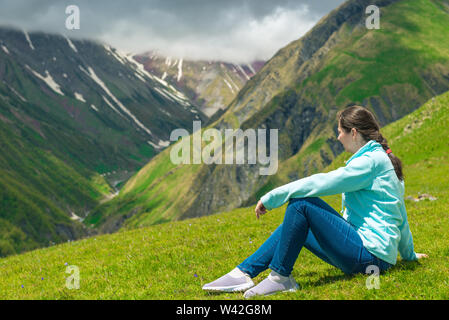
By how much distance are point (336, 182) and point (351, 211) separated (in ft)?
4.31

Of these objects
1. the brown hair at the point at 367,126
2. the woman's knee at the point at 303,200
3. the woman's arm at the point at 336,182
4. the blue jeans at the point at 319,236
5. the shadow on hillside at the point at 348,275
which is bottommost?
the shadow on hillside at the point at 348,275

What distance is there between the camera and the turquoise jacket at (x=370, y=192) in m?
8.38

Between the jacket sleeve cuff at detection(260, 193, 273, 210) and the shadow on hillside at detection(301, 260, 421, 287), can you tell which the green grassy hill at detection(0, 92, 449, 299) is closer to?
the shadow on hillside at detection(301, 260, 421, 287)

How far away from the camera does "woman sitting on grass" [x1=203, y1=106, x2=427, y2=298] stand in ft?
27.9

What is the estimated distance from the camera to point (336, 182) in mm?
8320

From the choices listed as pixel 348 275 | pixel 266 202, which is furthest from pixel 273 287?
pixel 348 275

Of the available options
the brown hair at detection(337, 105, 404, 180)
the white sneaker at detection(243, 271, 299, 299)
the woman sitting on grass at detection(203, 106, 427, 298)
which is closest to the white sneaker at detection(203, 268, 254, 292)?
the woman sitting on grass at detection(203, 106, 427, 298)

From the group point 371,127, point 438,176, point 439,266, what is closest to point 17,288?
point 371,127

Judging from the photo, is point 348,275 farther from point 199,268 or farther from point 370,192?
point 199,268

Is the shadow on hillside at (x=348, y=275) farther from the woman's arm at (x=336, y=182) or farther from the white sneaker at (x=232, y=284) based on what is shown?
the woman's arm at (x=336, y=182)

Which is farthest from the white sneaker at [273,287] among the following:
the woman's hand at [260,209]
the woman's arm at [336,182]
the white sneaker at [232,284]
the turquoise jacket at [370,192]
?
the woman's arm at [336,182]

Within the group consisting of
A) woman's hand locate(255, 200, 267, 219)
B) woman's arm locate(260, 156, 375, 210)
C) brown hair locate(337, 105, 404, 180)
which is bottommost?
woman's hand locate(255, 200, 267, 219)

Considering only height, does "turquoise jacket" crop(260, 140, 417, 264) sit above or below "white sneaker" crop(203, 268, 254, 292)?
above
